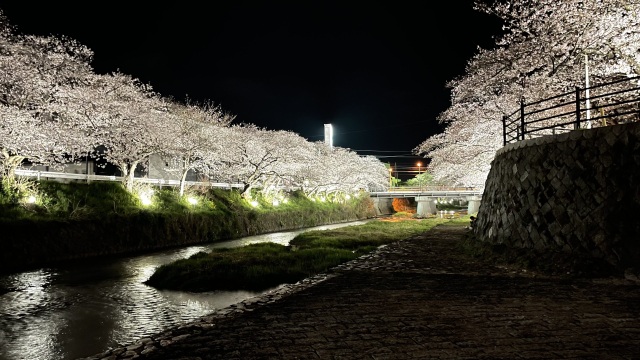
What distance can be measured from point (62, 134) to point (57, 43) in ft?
19.0

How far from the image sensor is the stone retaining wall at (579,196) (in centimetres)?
950

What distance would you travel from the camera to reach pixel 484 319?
655cm

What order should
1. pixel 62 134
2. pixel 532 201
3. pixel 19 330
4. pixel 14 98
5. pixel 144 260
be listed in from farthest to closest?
pixel 62 134 < pixel 14 98 < pixel 144 260 < pixel 532 201 < pixel 19 330

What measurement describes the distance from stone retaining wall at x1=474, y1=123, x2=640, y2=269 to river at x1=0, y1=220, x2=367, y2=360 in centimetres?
843

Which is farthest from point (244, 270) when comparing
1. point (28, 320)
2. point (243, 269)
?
point (28, 320)

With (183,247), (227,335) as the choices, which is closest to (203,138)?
(183,247)

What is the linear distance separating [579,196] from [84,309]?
13315mm

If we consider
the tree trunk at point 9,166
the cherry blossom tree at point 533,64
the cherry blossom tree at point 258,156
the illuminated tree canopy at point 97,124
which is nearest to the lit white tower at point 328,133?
the cherry blossom tree at point 258,156

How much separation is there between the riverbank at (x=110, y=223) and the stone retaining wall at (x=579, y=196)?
→ 19116 millimetres

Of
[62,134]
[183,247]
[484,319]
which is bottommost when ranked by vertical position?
[183,247]

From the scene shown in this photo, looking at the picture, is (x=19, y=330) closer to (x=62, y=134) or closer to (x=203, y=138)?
(x=62, y=134)

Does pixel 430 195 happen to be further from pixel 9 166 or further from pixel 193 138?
pixel 9 166

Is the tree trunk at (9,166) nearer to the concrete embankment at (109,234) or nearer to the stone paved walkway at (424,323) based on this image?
the concrete embankment at (109,234)

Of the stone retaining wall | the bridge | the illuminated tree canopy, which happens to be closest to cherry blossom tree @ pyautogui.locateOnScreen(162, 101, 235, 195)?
the illuminated tree canopy
